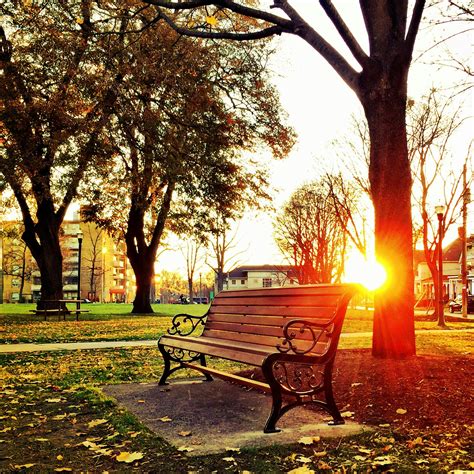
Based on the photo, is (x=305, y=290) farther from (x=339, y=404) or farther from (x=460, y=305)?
(x=460, y=305)

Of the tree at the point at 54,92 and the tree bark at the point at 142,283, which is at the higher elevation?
the tree at the point at 54,92

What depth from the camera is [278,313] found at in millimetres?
6168

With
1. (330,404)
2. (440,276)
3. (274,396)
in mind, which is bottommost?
(330,404)

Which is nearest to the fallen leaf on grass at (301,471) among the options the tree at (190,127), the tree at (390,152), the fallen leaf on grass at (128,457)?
the fallen leaf on grass at (128,457)

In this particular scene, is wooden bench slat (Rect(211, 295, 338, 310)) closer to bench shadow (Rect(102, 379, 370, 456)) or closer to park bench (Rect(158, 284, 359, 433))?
park bench (Rect(158, 284, 359, 433))

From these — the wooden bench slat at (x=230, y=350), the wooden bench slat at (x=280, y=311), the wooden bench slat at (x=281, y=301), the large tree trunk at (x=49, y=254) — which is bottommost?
the wooden bench slat at (x=230, y=350)

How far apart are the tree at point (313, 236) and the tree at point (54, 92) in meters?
25.5

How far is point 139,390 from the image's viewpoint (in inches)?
278

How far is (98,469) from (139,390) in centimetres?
300

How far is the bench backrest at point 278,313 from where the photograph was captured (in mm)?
5172

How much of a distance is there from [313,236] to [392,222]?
38252mm

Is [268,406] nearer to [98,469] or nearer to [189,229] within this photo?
[98,469]

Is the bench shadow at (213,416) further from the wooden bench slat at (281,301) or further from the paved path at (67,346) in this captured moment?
the paved path at (67,346)

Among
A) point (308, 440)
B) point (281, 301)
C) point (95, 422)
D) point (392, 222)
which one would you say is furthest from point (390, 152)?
point (95, 422)
